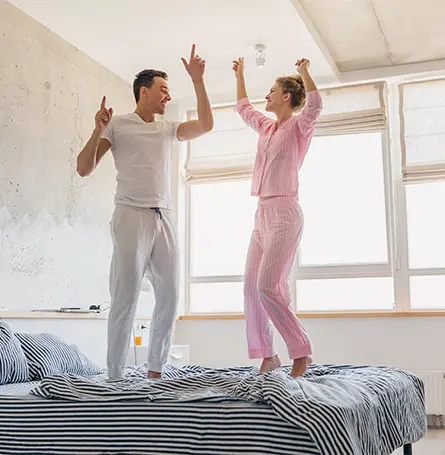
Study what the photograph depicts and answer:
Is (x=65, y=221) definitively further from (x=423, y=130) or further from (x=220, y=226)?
(x=423, y=130)

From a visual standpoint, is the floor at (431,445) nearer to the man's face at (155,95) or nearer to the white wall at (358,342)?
the white wall at (358,342)

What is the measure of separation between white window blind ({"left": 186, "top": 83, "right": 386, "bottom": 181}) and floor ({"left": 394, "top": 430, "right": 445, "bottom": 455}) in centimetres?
225

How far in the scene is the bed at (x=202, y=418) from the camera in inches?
65.1

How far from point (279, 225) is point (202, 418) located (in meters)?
1.15

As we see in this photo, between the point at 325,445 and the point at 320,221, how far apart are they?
11.6 ft

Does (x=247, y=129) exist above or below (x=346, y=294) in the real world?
above

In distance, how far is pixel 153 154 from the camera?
2695 mm

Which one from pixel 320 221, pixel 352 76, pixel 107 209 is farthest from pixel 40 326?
pixel 352 76

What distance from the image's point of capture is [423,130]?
482 centimetres

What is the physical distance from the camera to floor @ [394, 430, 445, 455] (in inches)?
128

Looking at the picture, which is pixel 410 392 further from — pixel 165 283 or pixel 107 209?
pixel 107 209

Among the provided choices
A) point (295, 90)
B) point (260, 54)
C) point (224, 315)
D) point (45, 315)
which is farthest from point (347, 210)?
point (45, 315)

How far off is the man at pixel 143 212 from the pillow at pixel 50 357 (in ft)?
2.19

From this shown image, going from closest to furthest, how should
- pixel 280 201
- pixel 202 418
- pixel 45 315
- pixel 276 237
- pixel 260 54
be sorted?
pixel 202 418 < pixel 276 237 < pixel 280 201 < pixel 45 315 < pixel 260 54
